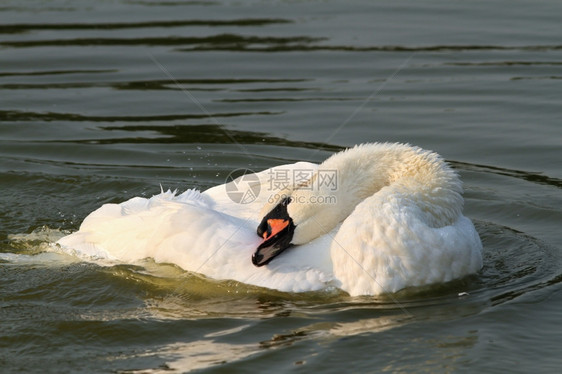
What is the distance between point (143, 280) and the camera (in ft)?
28.5

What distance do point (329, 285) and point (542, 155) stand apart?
5.07 m

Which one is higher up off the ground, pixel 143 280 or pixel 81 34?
pixel 81 34

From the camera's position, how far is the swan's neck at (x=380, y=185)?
336 inches

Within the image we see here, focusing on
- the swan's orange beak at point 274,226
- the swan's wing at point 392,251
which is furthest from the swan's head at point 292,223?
the swan's wing at point 392,251

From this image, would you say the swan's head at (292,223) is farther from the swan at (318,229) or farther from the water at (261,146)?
the water at (261,146)

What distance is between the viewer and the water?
748cm

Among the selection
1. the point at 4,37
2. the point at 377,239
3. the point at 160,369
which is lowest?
the point at 160,369

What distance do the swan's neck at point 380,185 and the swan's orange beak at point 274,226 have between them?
20cm

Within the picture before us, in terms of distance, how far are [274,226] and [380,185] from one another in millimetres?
1263

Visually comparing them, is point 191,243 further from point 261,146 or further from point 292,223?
point 261,146

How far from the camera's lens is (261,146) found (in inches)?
506

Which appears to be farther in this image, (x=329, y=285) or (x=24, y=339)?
(x=329, y=285)

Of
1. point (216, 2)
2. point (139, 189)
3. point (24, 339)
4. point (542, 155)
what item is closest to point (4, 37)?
point (216, 2)

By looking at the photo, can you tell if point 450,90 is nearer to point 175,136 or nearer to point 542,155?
point 542,155
